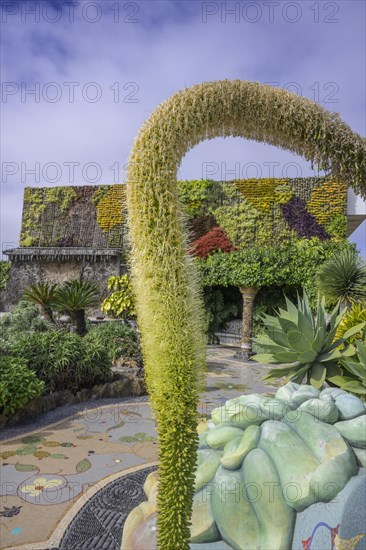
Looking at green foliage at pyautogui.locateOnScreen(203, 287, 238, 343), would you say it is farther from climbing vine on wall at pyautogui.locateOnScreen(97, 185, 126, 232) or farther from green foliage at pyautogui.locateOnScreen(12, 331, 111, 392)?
green foliage at pyautogui.locateOnScreen(12, 331, 111, 392)

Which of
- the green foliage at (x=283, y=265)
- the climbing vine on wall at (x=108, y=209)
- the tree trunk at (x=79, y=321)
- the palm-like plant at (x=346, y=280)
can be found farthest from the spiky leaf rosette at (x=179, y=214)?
the climbing vine on wall at (x=108, y=209)

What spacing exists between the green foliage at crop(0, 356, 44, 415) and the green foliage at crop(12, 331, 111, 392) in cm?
58

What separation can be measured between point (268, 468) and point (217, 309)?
1614 cm

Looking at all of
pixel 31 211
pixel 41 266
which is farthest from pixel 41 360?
pixel 31 211

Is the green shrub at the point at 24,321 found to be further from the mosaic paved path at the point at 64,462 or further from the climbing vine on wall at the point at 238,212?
the climbing vine on wall at the point at 238,212

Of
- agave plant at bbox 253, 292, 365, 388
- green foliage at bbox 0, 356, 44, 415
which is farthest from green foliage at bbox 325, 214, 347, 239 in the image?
green foliage at bbox 0, 356, 44, 415

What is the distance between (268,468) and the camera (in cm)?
260

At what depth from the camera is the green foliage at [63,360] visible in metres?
8.21

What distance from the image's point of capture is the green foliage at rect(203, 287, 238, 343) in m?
18.7

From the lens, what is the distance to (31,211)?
26.4 meters

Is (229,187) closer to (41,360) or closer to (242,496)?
(41,360)

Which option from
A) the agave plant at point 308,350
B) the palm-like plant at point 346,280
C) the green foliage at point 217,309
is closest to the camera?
the agave plant at point 308,350

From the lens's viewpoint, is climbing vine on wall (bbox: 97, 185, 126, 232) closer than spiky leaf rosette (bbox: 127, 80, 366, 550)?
No

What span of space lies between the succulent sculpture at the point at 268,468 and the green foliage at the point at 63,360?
224 inches
